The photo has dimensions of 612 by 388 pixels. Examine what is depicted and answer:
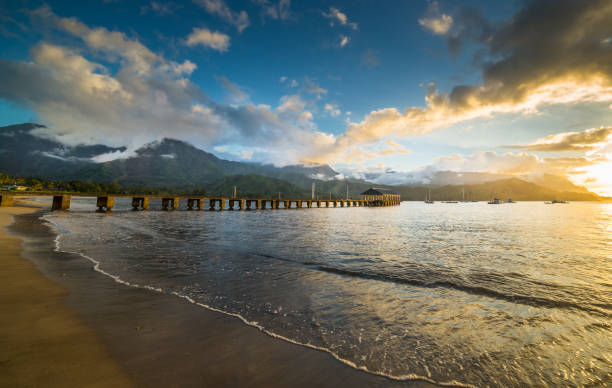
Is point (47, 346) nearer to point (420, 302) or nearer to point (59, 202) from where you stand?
point (420, 302)

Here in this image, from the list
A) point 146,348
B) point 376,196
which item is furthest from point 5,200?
point 376,196

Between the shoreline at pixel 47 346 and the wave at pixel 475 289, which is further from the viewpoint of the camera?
the wave at pixel 475 289

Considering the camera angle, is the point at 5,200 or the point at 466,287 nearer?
the point at 466,287

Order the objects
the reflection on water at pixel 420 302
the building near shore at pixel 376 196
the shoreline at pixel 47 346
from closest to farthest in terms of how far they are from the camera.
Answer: the shoreline at pixel 47 346 → the reflection on water at pixel 420 302 → the building near shore at pixel 376 196

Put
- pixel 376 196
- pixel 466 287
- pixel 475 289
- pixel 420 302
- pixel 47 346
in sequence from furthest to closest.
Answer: pixel 376 196 < pixel 466 287 < pixel 475 289 < pixel 420 302 < pixel 47 346

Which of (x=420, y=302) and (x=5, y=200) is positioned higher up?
(x=5, y=200)

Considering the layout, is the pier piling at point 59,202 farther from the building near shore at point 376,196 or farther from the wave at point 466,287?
the building near shore at point 376,196

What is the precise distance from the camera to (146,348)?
4.43m

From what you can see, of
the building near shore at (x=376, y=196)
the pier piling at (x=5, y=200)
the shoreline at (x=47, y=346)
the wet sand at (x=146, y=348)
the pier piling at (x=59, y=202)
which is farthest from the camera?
the building near shore at (x=376, y=196)

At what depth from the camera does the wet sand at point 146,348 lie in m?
3.66

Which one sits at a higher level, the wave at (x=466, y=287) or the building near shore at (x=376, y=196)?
the building near shore at (x=376, y=196)

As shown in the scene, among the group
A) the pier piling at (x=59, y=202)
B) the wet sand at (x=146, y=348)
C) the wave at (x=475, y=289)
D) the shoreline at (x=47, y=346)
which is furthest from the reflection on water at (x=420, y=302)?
the pier piling at (x=59, y=202)

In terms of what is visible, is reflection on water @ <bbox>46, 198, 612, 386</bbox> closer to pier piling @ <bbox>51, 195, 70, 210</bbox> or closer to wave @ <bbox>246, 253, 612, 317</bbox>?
wave @ <bbox>246, 253, 612, 317</bbox>

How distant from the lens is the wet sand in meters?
3.66
